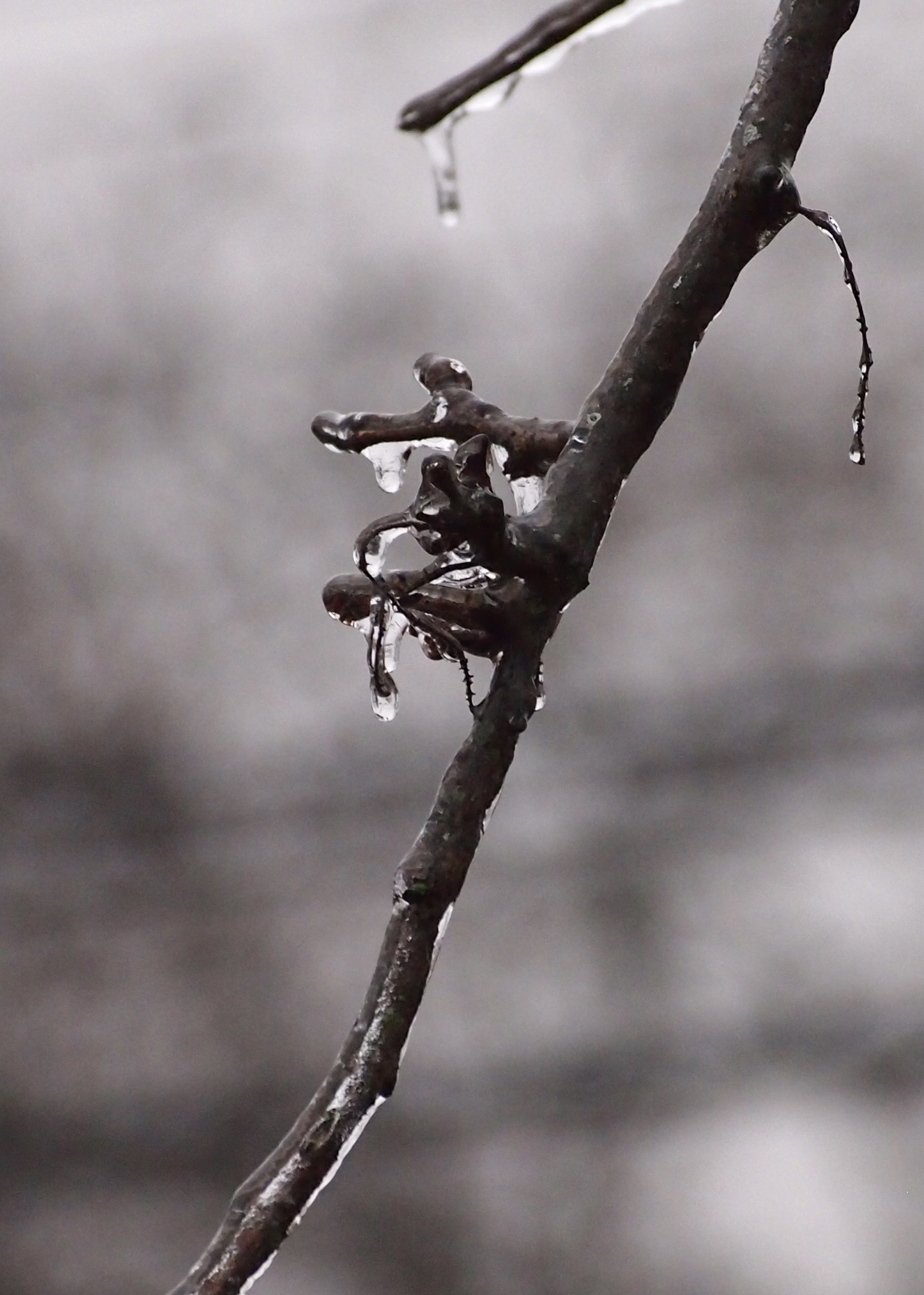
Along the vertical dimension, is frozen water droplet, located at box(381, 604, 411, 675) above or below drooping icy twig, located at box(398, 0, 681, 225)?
below

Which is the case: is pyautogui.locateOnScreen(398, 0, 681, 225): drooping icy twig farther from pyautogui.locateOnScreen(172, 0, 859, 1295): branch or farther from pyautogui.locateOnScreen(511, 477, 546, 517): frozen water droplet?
pyautogui.locateOnScreen(511, 477, 546, 517): frozen water droplet

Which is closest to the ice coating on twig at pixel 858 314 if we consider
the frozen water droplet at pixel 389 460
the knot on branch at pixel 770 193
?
the knot on branch at pixel 770 193

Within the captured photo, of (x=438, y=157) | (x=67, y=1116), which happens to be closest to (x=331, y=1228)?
(x=67, y=1116)

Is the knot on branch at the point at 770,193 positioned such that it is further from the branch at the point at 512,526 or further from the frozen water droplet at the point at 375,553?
the frozen water droplet at the point at 375,553

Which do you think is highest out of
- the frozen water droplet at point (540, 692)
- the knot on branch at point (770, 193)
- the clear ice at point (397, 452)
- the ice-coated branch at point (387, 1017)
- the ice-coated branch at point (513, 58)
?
the ice-coated branch at point (513, 58)

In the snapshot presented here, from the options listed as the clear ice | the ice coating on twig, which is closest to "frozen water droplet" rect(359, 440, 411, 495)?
the clear ice

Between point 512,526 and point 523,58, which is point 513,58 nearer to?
point 523,58

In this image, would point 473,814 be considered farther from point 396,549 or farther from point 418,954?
point 396,549

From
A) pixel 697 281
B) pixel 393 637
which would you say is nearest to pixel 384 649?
pixel 393 637
